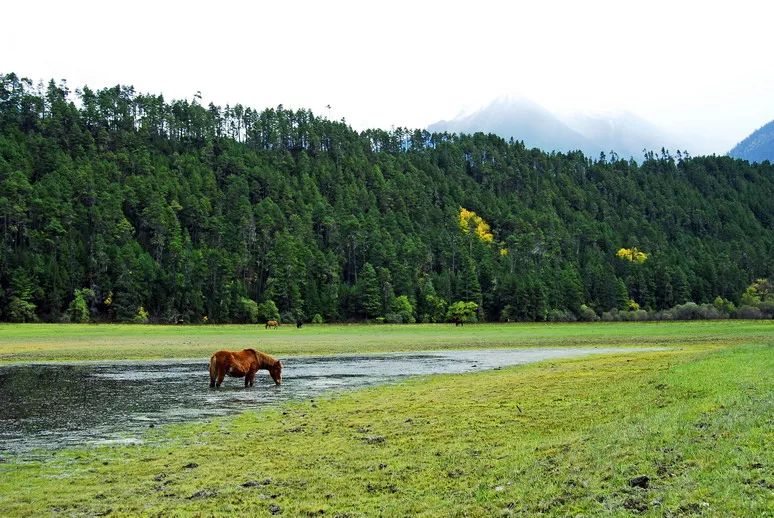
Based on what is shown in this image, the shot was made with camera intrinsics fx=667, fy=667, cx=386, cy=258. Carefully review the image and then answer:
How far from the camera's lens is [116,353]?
50062 mm

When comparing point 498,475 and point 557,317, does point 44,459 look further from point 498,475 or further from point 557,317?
point 557,317

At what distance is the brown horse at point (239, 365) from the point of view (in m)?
30.3

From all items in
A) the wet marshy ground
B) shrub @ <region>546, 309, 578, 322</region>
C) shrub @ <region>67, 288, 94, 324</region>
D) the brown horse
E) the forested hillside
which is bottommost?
→ the wet marshy ground

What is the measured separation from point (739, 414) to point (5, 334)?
76.1 m

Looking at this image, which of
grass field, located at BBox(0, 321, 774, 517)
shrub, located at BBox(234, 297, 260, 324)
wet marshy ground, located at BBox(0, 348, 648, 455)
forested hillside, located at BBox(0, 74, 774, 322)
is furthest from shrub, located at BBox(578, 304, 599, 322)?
grass field, located at BBox(0, 321, 774, 517)

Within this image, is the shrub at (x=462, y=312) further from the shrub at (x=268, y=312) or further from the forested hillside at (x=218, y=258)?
the shrub at (x=268, y=312)

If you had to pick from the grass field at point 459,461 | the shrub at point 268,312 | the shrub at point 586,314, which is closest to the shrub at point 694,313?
the shrub at point 586,314

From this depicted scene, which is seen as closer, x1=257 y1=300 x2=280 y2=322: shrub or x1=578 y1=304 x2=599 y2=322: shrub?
x1=257 y1=300 x2=280 y2=322: shrub

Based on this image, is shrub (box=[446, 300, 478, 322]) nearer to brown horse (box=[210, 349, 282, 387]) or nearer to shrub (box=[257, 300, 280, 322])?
shrub (box=[257, 300, 280, 322])

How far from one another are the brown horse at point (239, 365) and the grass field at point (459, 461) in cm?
811

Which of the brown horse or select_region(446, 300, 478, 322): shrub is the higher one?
select_region(446, 300, 478, 322): shrub

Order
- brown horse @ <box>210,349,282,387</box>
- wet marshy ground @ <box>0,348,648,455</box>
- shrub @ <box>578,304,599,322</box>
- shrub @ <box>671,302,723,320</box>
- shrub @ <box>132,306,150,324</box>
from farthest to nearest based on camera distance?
shrub @ <box>578,304,599,322</box>, shrub @ <box>671,302,723,320</box>, shrub @ <box>132,306,150,324</box>, brown horse @ <box>210,349,282,387</box>, wet marshy ground @ <box>0,348,648,455</box>

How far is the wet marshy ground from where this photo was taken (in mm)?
19656

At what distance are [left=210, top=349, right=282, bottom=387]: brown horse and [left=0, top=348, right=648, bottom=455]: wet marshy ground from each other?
0.64m
